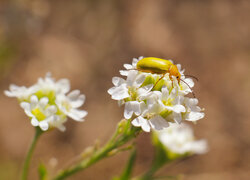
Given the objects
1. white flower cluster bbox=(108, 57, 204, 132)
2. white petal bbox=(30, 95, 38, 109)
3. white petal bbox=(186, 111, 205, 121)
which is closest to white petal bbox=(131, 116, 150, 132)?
white flower cluster bbox=(108, 57, 204, 132)

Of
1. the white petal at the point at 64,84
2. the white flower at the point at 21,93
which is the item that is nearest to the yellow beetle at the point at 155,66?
the white petal at the point at 64,84

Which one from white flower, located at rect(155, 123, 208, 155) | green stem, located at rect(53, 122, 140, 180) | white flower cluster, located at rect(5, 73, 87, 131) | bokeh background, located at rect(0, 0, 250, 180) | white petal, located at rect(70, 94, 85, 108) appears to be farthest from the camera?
bokeh background, located at rect(0, 0, 250, 180)

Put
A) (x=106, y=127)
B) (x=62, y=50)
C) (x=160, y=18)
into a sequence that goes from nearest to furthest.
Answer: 1. (x=106, y=127)
2. (x=62, y=50)
3. (x=160, y=18)

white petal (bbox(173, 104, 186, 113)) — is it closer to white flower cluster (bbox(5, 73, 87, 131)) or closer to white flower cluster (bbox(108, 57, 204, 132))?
white flower cluster (bbox(108, 57, 204, 132))

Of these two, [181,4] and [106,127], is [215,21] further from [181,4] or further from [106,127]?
[106,127]

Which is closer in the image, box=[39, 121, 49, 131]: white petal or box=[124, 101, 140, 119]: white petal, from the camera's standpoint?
box=[124, 101, 140, 119]: white petal

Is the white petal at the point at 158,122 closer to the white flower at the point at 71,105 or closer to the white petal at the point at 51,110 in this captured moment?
the white flower at the point at 71,105

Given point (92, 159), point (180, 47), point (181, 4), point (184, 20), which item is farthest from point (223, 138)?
point (92, 159)
